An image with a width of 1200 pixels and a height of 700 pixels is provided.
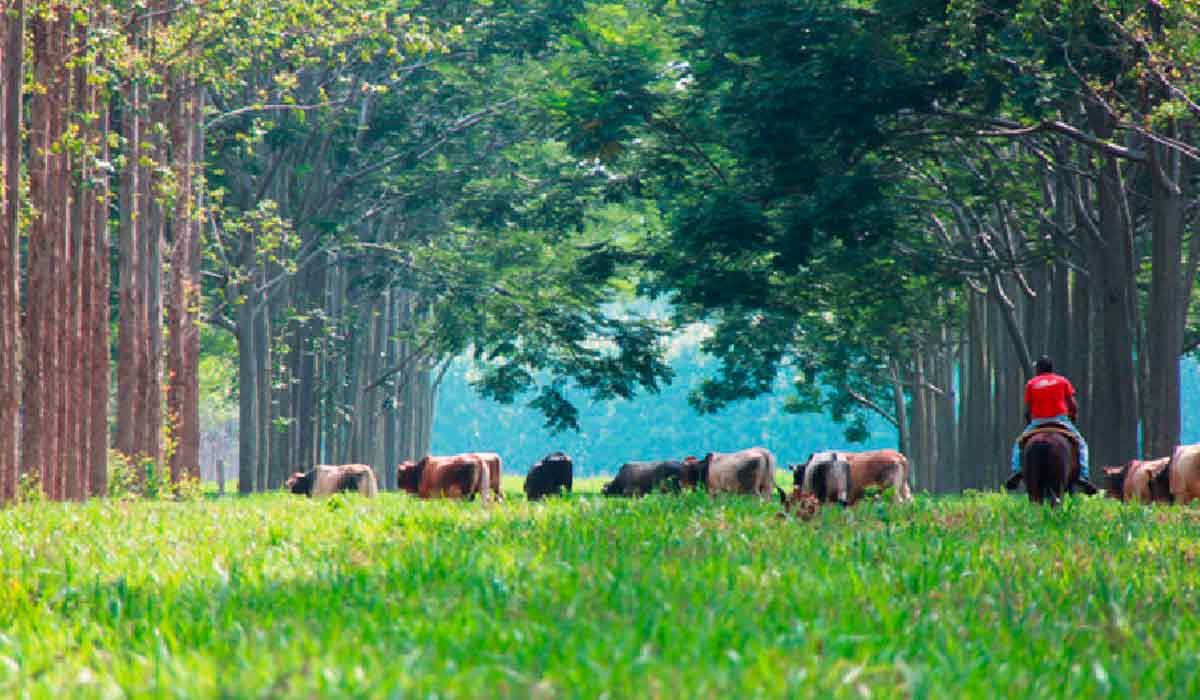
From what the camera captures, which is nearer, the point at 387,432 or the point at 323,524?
the point at 323,524

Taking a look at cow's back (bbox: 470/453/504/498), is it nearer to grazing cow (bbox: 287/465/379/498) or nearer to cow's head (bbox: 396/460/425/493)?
grazing cow (bbox: 287/465/379/498)

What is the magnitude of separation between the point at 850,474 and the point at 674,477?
438 centimetres

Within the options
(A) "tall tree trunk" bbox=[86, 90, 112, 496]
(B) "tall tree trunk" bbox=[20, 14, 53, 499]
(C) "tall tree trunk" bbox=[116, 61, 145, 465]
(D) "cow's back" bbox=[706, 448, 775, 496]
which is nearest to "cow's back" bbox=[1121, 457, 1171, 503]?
(D) "cow's back" bbox=[706, 448, 775, 496]

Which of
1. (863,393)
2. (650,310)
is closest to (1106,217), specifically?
(863,393)

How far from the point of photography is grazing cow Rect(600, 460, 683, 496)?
76.5ft

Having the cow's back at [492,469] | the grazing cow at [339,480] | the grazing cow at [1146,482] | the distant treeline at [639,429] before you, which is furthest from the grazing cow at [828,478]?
the distant treeline at [639,429]

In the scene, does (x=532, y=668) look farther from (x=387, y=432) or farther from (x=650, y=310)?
(x=650, y=310)

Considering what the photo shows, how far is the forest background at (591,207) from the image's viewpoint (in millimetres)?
22312

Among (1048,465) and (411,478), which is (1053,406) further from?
(411,478)

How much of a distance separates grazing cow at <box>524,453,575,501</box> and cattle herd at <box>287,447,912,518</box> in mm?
17

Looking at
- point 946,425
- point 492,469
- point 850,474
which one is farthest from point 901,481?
point 946,425

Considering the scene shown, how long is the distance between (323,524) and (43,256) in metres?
9.86

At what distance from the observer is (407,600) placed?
23.9ft

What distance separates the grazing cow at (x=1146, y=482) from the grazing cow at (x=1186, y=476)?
0.44 metres
